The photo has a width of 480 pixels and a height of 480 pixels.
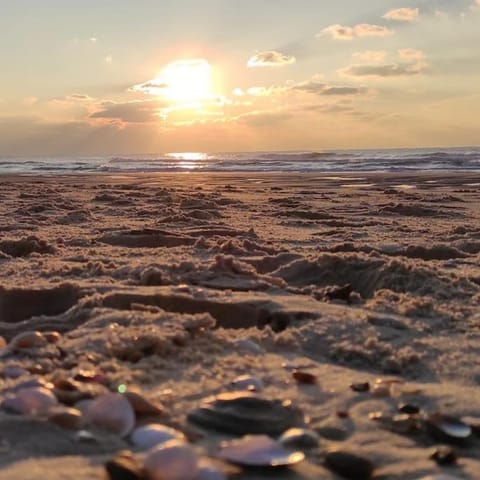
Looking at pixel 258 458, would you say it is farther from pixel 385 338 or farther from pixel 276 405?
pixel 385 338

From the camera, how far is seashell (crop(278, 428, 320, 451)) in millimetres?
1788

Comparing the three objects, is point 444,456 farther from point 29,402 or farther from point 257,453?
point 29,402

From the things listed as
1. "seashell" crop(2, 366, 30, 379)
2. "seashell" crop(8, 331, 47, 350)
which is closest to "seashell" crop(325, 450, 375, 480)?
"seashell" crop(2, 366, 30, 379)

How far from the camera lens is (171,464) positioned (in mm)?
1509

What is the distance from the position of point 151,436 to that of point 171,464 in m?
0.26

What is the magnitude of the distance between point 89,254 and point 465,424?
12.3 ft

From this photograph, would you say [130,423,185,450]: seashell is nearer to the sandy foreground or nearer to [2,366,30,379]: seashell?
the sandy foreground

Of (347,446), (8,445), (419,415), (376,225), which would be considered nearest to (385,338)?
(419,415)

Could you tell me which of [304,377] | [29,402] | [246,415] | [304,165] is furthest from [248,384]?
[304,165]

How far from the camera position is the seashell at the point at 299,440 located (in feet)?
5.87

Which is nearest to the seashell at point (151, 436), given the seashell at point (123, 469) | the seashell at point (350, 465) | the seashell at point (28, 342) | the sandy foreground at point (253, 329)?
the sandy foreground at point (253, 329)

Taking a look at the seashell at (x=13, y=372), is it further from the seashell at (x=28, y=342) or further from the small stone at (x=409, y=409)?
the small stone at (x=409, y=409)

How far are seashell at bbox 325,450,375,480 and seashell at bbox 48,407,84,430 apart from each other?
2.22 feet

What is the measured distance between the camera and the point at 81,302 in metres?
3.37
